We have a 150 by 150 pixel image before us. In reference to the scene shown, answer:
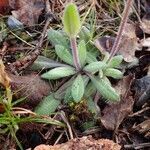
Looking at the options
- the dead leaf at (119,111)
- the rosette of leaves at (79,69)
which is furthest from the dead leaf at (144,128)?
the rosette of leaves at (79,69)

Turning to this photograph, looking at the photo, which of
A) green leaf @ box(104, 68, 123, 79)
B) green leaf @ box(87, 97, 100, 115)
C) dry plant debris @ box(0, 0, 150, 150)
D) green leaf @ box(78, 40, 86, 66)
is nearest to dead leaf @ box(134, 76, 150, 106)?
dry plant debris @ box(0, 0, 150, 150)

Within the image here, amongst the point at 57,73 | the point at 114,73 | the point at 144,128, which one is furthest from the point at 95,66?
the point at 144,128

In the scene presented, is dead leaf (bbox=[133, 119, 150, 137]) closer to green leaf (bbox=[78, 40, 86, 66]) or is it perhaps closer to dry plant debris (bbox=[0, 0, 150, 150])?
dry plant debris (bbox=[0, 0, 150, 150])

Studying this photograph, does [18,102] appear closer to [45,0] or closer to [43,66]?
[43,66]

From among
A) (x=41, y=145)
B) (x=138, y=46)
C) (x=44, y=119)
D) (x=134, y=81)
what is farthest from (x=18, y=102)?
(x=138, y=46)

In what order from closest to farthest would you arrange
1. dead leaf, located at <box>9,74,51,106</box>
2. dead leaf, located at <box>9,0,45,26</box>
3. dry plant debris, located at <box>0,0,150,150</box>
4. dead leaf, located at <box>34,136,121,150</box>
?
dead leaf, located at <box>34,136,121,150</box>, dry plant debris, located at <box>0,0,150,150</box>, dead leaf, located at <box>9,74,51,106</box>, dead leaf, located at <box>9,0,45,26</box>

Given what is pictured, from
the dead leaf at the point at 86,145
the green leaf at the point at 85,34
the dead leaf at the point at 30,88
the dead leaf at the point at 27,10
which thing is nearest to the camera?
the dead leaf at the point at 86,145

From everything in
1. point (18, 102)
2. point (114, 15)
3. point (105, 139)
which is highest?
point (114, 15)

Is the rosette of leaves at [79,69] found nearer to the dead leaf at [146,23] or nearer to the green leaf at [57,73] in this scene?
the green leaf at [57,73]
